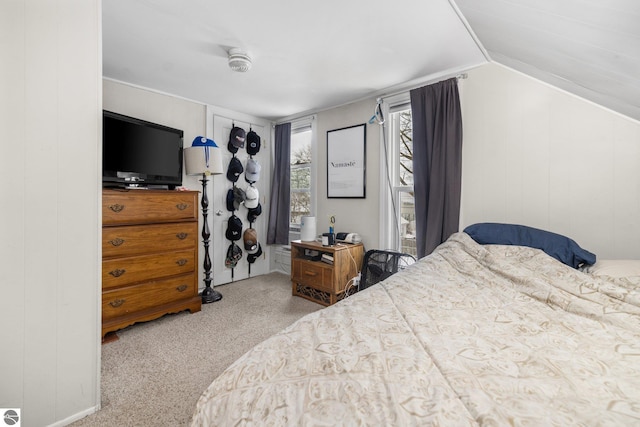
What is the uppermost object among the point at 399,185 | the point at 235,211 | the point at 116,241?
the point at 399,185

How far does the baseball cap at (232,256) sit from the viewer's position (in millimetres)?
3633

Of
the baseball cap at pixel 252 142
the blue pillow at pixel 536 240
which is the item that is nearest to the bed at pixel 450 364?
the blue pillow at pixel 536 240

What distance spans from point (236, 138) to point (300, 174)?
1025 millimetres

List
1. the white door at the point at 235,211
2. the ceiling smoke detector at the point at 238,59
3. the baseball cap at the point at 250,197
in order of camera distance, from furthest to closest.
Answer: the baseball cap at the point at 250,197 → the white door at the point at 235,211 → the ceiling smoke detector at the point at 238,59

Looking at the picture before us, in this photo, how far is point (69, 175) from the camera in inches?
52.2

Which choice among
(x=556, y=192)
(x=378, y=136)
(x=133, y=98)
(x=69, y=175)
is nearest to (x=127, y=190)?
(x=69, y=175)

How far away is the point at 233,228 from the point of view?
11.9ft

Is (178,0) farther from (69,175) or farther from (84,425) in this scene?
(84,425)

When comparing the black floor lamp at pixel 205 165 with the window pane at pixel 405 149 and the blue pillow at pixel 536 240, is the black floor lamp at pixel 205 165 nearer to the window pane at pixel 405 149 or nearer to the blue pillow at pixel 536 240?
the window pane at pixel 405 149

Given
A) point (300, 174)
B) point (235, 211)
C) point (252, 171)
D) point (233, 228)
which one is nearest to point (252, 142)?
point (252, 171)

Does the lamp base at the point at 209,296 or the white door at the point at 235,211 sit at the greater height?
the white door at the point at 235,211

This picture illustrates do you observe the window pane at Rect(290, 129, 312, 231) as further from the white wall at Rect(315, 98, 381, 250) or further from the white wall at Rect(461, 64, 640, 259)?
the white wall at Rect(461, 64, 640, 259)

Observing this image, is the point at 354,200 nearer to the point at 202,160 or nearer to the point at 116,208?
the point at 202,160

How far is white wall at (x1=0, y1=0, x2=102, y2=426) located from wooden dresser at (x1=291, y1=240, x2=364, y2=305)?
193 centimetres
